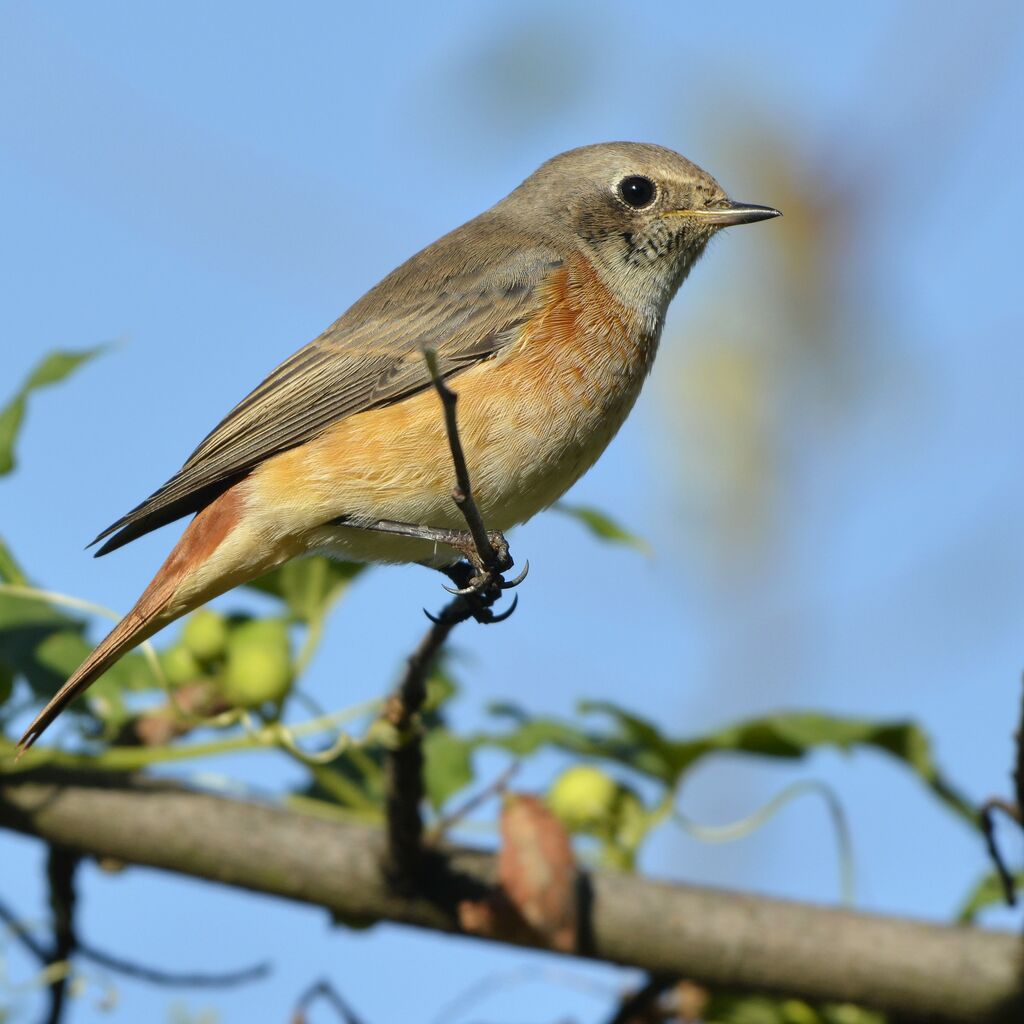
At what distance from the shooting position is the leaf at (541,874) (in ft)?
8.74

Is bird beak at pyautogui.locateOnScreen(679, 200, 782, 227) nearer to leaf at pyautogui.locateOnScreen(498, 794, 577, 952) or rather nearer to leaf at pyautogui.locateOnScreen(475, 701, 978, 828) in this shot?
leaf at pyautogui.locateOnScreen(475, 701, 978, 828)

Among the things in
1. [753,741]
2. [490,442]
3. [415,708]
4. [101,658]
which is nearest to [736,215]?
[490,442]

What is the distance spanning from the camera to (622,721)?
3104 mm

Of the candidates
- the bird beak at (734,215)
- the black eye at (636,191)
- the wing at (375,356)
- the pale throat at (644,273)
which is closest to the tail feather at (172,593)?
the wing at (375,356)

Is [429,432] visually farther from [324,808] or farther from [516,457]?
[324,808]

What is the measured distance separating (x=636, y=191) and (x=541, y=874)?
2.63 meters

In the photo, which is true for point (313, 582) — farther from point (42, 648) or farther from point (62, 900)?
point (62, 900)

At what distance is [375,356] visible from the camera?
3859 millimetres

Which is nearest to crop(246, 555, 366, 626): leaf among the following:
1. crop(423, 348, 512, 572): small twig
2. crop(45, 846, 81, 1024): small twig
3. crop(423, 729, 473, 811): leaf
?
crop(423, 729, 473, 811): leaf

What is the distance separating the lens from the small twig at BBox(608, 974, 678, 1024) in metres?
2.92

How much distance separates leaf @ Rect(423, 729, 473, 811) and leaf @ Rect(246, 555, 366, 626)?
474 mm

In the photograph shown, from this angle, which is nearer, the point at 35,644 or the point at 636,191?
the point at 35,644

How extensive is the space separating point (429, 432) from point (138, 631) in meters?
0.96

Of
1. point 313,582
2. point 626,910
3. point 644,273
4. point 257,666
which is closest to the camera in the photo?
point 626,910
